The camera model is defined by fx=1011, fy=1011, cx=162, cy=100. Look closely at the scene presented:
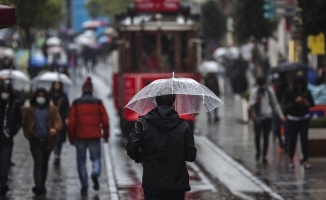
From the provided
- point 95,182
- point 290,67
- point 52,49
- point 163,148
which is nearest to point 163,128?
point 163,148

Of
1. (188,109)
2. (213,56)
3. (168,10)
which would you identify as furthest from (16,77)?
(213,56)

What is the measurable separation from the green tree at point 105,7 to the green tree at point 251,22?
88.0 ft

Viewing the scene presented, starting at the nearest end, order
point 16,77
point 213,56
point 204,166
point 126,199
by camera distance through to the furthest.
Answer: point 126,199 < point 204,166 < point 16,77 < point 213,56

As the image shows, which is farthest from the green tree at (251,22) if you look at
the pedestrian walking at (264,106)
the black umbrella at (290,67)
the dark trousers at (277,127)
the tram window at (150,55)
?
the pedestrian walking at (264,106)

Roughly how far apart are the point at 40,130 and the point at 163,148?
6043mm

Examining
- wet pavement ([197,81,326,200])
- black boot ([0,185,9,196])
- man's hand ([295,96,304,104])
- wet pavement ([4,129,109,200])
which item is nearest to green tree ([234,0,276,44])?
wet pavement ([197,81,326,200])

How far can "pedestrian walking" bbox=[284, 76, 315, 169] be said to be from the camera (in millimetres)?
16953

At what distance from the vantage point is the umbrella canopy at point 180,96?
887 centimetres

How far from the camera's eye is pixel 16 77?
69.5 ft

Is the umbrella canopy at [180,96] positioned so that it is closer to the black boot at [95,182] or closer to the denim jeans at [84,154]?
the denim jeans at [84,154]

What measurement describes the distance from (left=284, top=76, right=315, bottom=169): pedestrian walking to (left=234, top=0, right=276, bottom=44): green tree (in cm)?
1549

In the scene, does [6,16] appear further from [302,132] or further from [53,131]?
[302,132]

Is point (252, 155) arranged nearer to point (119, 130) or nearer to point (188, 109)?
point (119, 130)

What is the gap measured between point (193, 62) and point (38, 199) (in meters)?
9.86
